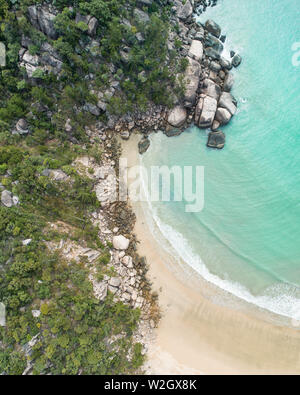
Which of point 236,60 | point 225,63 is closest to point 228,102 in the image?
point 225,63

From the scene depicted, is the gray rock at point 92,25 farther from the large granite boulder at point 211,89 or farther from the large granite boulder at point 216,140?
the large granite boulder at point 216,140

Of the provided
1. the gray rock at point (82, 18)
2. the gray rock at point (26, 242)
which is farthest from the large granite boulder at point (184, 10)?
the gray rock at point (26, 242)

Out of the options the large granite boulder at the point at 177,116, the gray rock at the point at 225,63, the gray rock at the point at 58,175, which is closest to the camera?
the gray rock at the point at 58,175

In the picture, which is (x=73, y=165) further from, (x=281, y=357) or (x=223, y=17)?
(x=281, y=357)

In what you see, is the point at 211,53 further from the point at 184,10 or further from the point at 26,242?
the point at 26,242

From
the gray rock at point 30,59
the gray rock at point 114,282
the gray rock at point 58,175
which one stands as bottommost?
the gray rock at point 114,282

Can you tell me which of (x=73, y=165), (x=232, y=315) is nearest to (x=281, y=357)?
(x=232, y=315)
